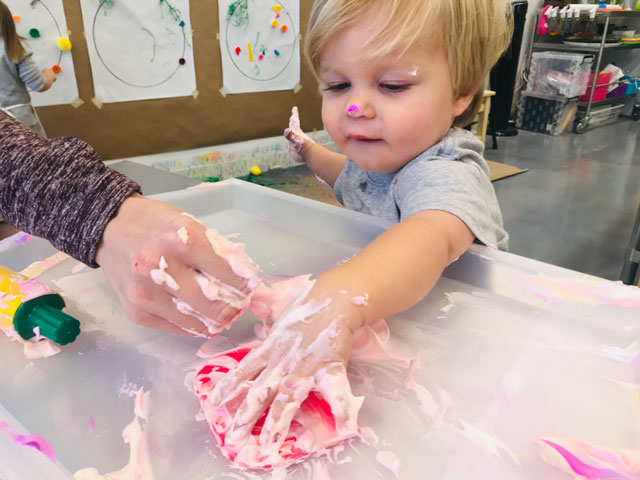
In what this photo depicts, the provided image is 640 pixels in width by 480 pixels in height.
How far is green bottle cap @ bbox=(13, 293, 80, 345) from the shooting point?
421 millimetres

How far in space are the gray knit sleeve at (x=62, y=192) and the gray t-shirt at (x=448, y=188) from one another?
0.34m

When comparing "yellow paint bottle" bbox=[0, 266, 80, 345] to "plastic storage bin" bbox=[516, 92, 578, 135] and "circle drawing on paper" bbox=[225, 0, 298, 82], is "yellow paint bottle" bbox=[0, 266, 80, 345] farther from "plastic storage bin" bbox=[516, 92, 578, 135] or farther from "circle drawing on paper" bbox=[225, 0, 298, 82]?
"plastic storage bin" bbox=[516, 92, 578, 135]

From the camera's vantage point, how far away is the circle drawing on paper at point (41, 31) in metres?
1.44

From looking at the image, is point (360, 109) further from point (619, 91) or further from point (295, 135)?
point (619, 91)

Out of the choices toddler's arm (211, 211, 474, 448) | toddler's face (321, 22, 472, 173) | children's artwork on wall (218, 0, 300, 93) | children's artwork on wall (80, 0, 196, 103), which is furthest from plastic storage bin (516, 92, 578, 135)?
toddler's arm (211, 211, 474, 448)

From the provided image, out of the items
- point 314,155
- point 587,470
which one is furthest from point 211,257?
point 314,155

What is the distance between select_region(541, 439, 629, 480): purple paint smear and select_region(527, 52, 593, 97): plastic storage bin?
346cm

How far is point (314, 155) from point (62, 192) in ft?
2.28

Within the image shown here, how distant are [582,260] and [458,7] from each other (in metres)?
1.22

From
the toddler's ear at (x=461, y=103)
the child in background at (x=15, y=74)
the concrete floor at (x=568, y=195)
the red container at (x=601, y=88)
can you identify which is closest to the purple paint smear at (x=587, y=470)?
the toddler's ear at (x=461, y=103)

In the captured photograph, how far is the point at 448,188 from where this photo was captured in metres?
0.56

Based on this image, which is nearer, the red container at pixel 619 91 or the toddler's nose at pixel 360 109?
the toddler's nose at pixel 360 109

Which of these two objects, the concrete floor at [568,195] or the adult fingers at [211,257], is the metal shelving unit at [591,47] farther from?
the adult fingers at [211,257]

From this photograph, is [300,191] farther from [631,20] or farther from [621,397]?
[631,20]
